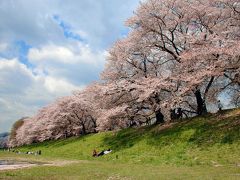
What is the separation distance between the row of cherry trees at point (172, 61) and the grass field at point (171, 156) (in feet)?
10.0

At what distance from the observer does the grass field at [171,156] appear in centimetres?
1809

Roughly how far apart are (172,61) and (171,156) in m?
16.4

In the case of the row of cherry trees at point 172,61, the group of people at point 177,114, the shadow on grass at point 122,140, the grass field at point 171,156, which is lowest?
the grass field at point 171,156

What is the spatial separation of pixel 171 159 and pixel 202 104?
43.3 feet

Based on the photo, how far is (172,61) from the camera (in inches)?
1576

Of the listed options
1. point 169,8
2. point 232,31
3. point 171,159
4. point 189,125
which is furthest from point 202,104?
point 171,159

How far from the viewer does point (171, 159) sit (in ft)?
82.0

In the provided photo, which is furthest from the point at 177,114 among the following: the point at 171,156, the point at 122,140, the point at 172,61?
the point at 171,156

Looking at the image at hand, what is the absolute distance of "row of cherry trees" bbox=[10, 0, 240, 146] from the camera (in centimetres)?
3143

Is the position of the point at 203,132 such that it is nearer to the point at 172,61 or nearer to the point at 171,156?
the point at 171,156

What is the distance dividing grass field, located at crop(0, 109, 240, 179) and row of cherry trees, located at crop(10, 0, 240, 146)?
3056 mm

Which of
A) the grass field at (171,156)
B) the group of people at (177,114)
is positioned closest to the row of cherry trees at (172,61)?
the group of people at (177,114)

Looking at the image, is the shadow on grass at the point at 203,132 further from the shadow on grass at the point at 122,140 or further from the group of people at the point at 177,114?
the group of people at the point at 177,114

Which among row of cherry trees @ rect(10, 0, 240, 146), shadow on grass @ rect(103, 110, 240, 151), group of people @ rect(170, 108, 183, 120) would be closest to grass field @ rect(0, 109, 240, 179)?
shadow on grass @ rect(103, 110, 240, 151)
